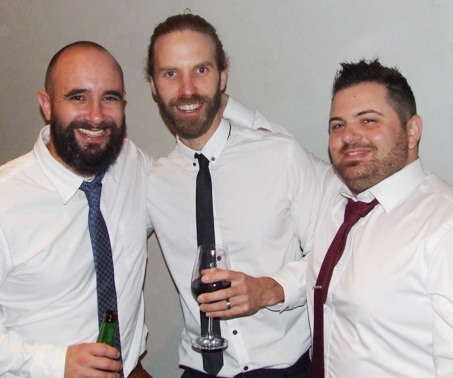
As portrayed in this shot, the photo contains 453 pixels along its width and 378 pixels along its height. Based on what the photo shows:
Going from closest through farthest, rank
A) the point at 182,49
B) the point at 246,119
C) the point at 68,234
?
the point at 68,234, the point at 182,49, the point at 246,119

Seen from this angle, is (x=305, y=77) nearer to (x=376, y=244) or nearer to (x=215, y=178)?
(x=215, y=178)

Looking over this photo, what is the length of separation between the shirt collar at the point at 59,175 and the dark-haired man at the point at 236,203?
1.26 feet

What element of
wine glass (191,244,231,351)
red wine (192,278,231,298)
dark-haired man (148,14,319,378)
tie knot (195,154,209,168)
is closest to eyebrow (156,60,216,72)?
dark-haired man (148,14,319,378)

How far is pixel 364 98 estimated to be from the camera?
6.38ft

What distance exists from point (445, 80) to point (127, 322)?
63.8 inches

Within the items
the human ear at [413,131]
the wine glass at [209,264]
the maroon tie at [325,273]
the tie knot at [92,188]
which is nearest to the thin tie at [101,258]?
the tie knot at [92,188]

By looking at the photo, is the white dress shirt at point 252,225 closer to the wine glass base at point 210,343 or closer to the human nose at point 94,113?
the wine glass base at point 210,343

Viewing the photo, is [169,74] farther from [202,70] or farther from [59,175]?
[59,175]

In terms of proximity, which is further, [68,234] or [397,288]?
[68,234]

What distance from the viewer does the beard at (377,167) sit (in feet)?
6.19

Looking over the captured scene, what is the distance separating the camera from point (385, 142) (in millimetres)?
1885

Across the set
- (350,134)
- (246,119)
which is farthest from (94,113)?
(350,134)

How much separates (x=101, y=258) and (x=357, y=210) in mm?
948

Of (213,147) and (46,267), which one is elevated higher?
(213,147)
